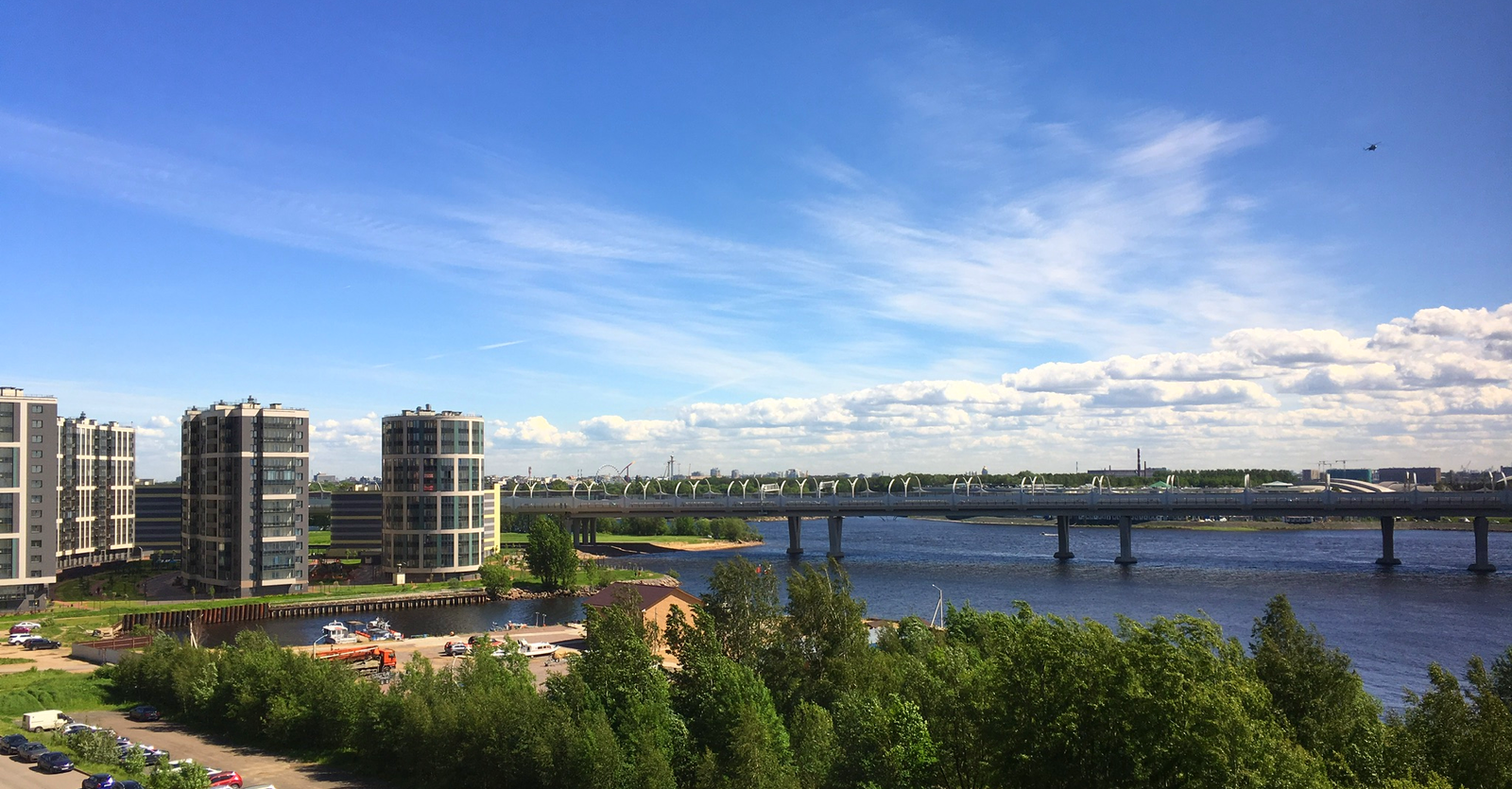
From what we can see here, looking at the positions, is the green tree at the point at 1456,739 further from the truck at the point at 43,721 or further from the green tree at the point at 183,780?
the truck at the point at 43,721

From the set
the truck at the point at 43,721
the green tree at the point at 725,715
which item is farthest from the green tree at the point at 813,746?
the truck at the point at 43,721

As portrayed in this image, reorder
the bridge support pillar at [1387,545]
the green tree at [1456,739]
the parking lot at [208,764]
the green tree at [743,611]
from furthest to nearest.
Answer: the bridge support pillar at [1387,545]
the green tree at [743,611]
the parking lot at [208,764]
the green tree at [1456,739]

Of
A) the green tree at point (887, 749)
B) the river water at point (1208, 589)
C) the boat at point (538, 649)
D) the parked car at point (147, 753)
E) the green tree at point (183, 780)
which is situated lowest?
the river water at point (1208, 589)

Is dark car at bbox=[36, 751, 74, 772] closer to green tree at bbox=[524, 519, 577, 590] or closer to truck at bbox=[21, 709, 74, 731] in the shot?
truck at bbox=[21, 709, 74, 731]

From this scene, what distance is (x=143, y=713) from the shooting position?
41.6 metres

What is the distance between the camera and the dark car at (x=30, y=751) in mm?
33438

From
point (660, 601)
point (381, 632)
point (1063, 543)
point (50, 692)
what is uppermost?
point (660, 601)

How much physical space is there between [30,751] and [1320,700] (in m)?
42.0

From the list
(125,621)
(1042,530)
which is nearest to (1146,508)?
(1042,530)

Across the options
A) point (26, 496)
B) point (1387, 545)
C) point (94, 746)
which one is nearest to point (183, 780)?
point (94, 746)

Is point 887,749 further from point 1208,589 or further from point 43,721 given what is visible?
point 1208,589

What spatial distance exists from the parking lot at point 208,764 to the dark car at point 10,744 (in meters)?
0.38

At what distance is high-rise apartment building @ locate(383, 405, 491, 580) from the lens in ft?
310

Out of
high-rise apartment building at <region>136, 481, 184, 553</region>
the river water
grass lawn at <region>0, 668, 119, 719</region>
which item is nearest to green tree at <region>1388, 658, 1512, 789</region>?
the river water
